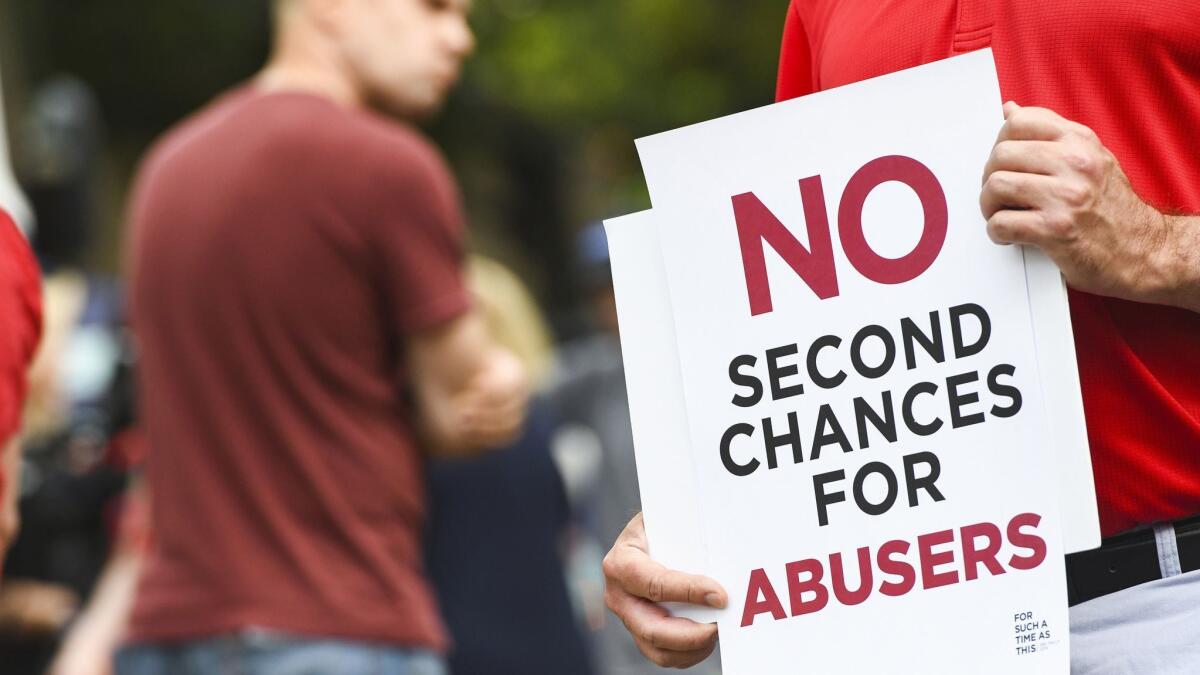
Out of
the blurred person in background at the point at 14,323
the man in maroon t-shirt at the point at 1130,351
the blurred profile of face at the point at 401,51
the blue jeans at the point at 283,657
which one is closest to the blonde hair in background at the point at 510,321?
the blurred profile of face at the point at 401,51

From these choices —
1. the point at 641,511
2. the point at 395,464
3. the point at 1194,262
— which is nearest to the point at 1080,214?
the point at 1194,262

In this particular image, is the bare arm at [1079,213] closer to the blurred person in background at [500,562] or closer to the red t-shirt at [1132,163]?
the red t-shirt at [1132,163]

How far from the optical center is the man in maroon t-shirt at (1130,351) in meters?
2.02

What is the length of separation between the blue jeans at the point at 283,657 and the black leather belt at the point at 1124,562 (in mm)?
1899

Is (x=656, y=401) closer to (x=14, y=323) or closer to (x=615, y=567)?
(x=615, y=567)

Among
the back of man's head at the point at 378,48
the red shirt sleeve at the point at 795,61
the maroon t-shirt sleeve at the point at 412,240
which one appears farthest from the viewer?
the back of man's head at the point at 378,48

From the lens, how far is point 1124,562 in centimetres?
205

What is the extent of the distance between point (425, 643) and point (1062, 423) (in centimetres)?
206

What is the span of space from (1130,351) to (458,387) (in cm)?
A: 197

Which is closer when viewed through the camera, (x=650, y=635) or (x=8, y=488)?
(x=650, y=635)

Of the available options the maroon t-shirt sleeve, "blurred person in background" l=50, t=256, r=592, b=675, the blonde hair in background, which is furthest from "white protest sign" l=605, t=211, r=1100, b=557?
the blonde hair in background

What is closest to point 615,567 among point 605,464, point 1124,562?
point 1124,562

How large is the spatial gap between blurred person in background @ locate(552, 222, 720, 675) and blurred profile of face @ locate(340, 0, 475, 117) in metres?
3.16

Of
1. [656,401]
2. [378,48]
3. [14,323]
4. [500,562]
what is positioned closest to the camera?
[656,401]
